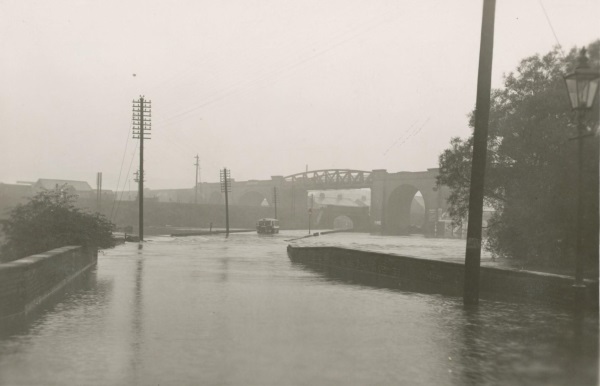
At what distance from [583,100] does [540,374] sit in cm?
444

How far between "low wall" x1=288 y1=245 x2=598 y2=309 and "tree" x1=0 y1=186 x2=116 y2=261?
7.19m

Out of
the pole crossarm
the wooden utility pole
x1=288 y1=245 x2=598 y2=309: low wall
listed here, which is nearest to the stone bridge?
the pole crossarm

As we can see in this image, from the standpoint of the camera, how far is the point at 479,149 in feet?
34.6

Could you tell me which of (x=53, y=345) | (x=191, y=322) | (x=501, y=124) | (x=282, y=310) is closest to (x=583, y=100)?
(x=282, y=310)

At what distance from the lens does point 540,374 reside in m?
5.91

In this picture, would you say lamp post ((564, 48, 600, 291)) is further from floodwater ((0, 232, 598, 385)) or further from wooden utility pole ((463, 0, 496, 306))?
wooden utility pole ((463, 0, 496, 306))

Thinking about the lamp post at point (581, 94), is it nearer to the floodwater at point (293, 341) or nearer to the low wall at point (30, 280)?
the floodwater at point (293, 341)

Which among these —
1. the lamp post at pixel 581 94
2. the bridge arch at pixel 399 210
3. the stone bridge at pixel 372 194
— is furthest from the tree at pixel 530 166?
the bridge arch at pixel 399 210

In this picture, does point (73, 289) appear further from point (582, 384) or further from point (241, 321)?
point (582, 384)

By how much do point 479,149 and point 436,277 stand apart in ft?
14.1

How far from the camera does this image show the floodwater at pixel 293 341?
5.72m

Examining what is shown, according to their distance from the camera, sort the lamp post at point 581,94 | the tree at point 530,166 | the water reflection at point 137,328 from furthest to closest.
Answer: the tree at point 530,166, the lamp post at point 581,94, the water reflection at point 137,328

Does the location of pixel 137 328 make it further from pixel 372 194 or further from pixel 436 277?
pixel 372 194

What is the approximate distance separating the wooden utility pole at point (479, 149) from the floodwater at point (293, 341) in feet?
1.95
